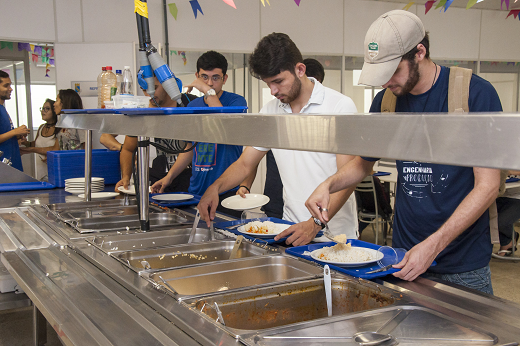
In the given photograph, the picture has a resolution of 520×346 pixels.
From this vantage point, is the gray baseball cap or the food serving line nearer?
the food serving line

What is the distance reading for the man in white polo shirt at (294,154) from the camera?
6.30ft

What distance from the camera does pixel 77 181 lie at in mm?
2852

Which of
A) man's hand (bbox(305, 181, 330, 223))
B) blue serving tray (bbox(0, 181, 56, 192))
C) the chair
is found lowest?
the chair

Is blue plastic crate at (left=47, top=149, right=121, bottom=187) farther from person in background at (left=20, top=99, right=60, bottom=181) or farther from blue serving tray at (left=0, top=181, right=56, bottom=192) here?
person in background at (left=20, top=99, right=60, bottom=181)

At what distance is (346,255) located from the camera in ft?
4.33

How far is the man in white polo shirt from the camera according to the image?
6.30 ft

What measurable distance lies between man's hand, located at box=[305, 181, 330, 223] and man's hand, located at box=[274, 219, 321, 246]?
0.48ft

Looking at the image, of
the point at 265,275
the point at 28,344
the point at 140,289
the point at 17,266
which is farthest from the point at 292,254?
the point at 28,344

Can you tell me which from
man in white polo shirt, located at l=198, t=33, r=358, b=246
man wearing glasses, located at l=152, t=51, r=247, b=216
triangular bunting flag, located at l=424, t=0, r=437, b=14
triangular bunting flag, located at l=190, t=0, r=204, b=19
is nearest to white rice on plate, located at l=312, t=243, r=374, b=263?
man in white polo shirt, located at l=198, t=33, r=358, b=246

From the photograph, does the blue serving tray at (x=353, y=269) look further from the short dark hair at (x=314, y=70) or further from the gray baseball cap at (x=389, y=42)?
the short dark hair at (x=314, y=70)

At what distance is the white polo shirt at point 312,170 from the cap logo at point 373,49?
18.2 inches

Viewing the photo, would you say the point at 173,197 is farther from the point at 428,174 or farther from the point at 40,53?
the point at 40,53

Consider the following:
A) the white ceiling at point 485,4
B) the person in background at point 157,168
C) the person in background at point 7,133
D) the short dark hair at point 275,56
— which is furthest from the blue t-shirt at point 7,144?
the white ceiling at point 485,4

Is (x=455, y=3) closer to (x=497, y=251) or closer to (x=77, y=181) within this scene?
(x=497, y=251)
